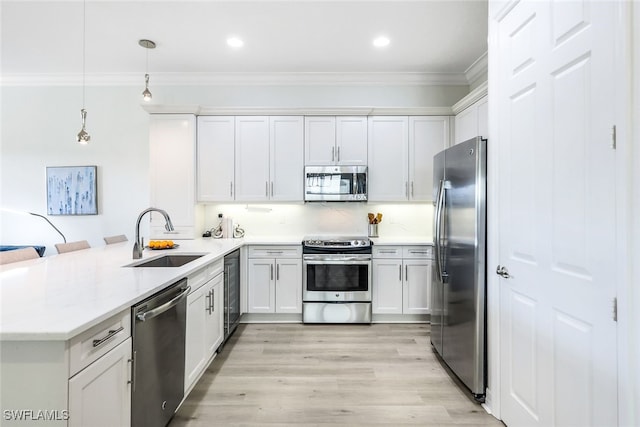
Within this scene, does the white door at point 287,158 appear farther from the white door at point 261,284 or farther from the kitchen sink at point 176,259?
the kitchen sink at point 176,259

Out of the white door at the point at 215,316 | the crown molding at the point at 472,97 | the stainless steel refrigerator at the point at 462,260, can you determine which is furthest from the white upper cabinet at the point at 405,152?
the white door at the point at 215,316

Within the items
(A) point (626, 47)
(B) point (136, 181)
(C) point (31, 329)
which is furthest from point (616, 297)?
(B) point (136, 181)

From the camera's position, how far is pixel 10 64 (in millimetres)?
3656

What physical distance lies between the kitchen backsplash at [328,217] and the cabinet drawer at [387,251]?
0.58 metres

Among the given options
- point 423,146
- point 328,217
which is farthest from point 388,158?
point 328,217

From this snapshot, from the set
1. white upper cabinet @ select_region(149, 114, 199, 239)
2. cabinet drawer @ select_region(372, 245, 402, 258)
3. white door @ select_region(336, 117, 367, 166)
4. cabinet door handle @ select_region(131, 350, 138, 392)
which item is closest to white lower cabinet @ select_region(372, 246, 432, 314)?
cabinet drawer @ select_region(372, 245, 402, 258)

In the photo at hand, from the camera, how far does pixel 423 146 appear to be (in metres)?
3.80

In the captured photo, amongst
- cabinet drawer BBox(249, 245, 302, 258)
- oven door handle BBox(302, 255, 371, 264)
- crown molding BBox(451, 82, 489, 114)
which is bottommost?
oven door handle BBox(302, 255, 371, 264)

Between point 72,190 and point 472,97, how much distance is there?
505cm

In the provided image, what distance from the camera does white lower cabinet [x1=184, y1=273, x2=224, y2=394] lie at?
6.73ft

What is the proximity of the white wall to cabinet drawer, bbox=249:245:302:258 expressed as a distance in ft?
5.59

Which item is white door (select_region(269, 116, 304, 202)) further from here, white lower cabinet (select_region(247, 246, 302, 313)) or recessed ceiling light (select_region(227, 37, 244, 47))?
recessed ceiling light (select_region(227, 37, 244, 47))

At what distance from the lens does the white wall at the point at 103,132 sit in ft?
13.1

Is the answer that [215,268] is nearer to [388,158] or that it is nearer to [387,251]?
[387,251]
